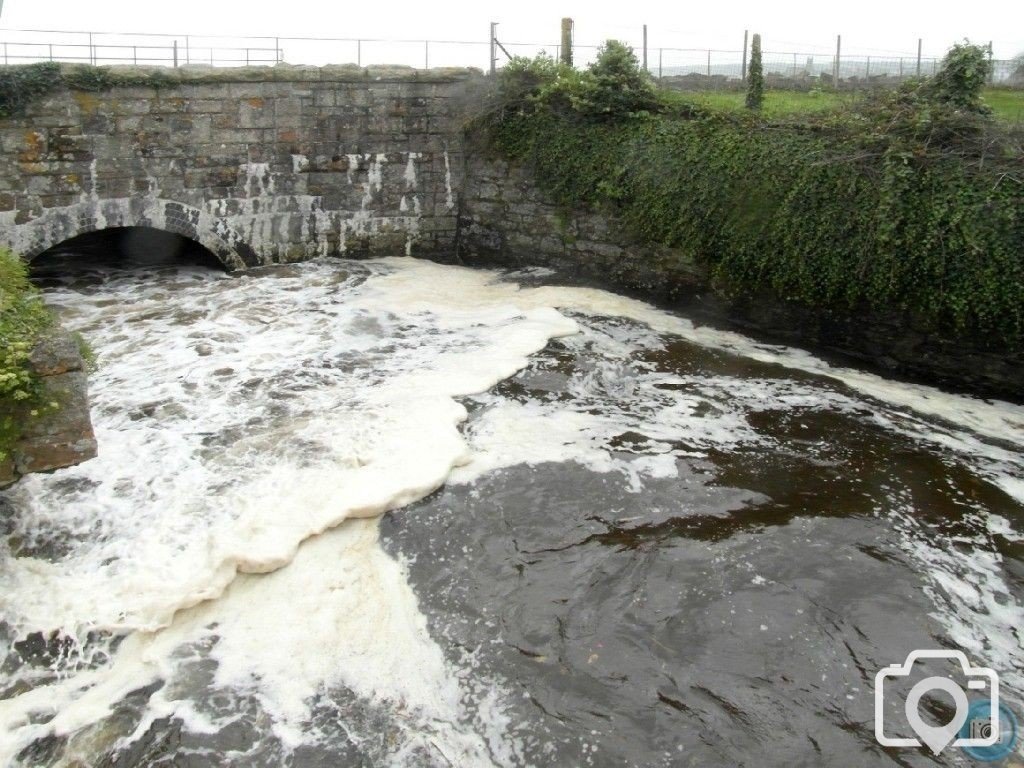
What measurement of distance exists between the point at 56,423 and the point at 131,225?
742cm

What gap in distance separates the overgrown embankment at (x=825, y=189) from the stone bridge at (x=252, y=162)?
2.12m

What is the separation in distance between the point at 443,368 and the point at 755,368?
3.69 m

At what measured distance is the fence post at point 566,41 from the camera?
46.2 ft

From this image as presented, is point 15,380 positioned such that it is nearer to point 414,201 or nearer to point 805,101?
point 414,201

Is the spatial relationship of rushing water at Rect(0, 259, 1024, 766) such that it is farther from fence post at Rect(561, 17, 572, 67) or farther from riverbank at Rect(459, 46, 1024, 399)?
fence post at Rect(561, 17, 572, 67)

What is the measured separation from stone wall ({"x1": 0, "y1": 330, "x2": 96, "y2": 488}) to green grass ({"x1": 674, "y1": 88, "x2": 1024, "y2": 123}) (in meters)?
9.33

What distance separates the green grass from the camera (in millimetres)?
11430

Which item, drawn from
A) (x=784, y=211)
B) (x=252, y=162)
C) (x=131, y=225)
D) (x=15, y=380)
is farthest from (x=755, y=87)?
(x=15, y=380)

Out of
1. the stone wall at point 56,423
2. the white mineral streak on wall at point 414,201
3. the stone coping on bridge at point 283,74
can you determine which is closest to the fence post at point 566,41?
the stone coping on bridge at point 283,74

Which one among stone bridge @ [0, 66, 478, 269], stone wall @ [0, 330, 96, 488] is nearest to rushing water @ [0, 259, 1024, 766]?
stone wall @ [0, 330, 96, 488]

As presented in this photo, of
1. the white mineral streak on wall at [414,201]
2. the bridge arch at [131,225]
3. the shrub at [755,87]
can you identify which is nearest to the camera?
the bridge arch at [131,225]

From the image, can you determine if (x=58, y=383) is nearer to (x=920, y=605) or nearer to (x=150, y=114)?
(x=920, y=605)

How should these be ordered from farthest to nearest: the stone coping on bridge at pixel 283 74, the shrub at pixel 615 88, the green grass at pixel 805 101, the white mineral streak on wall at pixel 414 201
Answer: the white mineral streak on wall at pixel 414 201, the shrub at pixel 615 88, the stone coping on bridge at pixel 283 74, the green grass at pixel 805 101

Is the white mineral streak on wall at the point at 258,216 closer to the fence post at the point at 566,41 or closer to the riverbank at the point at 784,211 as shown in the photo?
the riverbank at the point at 784,211
